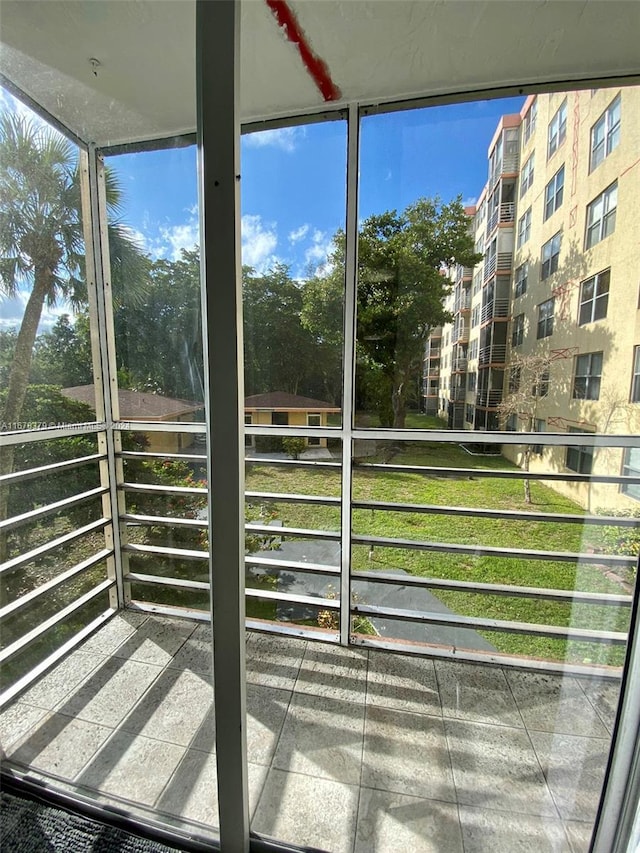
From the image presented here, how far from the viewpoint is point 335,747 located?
3.91 feet

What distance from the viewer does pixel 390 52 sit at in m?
1.18

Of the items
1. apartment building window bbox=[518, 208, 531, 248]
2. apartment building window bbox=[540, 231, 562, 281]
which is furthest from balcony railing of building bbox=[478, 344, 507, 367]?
apartment building window bbox=[518, 208, 531, 248]

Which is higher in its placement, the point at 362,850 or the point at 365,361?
the point at 365,361

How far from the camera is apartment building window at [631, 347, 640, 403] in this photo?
1279 mm

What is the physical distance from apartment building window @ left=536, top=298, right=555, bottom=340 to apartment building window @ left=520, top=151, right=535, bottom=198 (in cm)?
54

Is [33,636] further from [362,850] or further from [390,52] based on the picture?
[390,52]

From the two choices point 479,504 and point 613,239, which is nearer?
point 613,239

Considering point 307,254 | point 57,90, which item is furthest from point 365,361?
point 57,90

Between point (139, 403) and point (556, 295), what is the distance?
1965 millimetres

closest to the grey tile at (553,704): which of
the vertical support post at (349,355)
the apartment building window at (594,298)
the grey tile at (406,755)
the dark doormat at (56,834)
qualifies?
the grey tile at (406,755)

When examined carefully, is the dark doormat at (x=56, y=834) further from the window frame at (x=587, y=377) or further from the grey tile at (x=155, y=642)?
the window frame at (x=587, y=377)

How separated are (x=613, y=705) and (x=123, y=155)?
225 centimetres

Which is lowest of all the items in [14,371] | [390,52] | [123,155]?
[14,371]

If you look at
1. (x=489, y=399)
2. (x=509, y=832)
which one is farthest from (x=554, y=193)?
(x=509, y=832)
